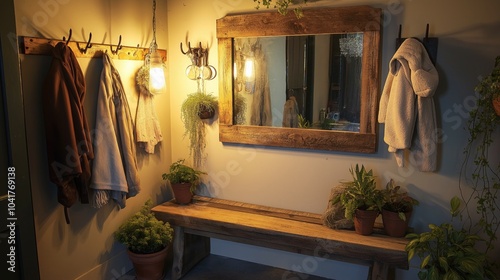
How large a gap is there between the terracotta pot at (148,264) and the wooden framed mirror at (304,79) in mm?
1008

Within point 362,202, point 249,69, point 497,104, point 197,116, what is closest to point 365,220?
point 362,202

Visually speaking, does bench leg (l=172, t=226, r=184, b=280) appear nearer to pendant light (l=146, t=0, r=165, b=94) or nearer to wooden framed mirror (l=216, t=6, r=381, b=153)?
wooden framed mirror (l=216, t=6, r=381, b=153)

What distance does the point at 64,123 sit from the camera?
7.17 ft

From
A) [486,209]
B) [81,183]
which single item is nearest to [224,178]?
[81,183]

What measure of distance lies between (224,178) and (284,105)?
795 mm

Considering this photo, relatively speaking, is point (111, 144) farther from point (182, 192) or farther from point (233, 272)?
point (233, 272)

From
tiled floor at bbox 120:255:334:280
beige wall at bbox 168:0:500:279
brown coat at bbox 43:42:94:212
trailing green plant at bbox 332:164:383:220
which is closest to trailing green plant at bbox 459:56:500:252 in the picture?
beige wall at bbox 168:0:500:279

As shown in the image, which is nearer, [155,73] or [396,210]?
[396,210]

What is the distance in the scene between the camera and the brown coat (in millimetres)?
2172

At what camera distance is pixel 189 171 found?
3062 millimetres

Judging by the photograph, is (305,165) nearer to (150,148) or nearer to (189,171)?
(189,171)

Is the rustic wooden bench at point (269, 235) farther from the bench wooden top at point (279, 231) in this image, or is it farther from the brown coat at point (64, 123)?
the brown coat at point (64, 123)

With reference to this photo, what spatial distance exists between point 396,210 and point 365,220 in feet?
0.67

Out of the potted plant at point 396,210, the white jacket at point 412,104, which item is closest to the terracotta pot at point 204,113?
the white jacket at point 412,104
